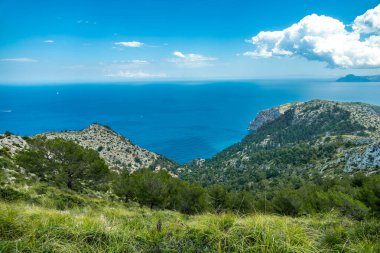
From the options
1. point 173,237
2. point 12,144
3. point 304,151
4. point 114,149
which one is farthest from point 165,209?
point 304,151

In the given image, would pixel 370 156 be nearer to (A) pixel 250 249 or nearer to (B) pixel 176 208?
(B) pixel 176 208

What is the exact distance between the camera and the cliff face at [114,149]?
6931 cm

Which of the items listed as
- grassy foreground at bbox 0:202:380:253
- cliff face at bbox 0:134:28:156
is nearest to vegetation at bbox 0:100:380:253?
grassy foreground at bbox 0:202:380:253

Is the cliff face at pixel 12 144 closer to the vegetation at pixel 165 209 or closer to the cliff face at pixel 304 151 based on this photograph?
the vegetation at pixel 165 209

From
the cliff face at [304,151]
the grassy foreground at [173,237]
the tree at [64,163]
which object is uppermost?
the grassy foreground at [173,237]

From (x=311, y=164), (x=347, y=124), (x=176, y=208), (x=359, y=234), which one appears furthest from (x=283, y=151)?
(x=359, y=234)

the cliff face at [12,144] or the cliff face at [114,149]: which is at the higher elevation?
the cliff face at [12,144]

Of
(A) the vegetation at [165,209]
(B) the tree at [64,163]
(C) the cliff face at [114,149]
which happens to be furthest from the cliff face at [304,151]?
(B) the tree at [64,163]

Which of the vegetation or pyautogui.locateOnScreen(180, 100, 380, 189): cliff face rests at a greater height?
the vegetation

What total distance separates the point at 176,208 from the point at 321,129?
12968cm

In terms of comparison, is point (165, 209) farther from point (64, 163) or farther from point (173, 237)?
point (173, 237)

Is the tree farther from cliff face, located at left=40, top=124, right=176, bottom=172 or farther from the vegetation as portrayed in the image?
cliff face, located at left=40, top=124, right=176, bottom=172

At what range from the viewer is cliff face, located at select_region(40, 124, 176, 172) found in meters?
69.3

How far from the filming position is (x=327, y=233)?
3.90 m
